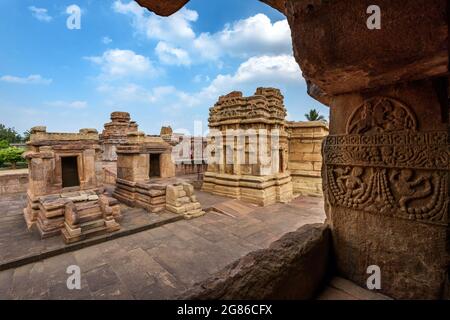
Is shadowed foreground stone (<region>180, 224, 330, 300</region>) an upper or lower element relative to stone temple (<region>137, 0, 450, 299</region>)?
lower

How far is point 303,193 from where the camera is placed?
8.91 m

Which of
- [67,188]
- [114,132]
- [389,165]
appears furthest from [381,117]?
[114,132]

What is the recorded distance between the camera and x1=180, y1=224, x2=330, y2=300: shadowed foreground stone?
1428mm

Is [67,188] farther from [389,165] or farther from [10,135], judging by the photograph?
[10,135]

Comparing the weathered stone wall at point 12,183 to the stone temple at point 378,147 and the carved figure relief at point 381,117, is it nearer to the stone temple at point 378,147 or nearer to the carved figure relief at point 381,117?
the stone temple at point 378,147

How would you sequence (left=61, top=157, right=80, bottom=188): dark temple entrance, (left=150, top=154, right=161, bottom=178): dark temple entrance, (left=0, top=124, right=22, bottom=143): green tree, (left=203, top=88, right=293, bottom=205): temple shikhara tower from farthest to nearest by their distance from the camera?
(left=0, top=124, right=22, bottom=143): green tree, (left=150, top=154, right=161, bottom=178): dark temple entrance, (left=203, top=88, right=293, bottom=205): temple shikhara tower, (left=61, top=157, right=80, bottom=188): dark temple entrance

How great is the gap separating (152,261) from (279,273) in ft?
9.34

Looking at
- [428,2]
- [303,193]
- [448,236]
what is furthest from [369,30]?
[303,193]

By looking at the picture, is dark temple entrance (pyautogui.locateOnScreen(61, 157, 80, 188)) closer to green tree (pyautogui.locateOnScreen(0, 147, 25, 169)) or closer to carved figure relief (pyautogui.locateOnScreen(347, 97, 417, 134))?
carved figure relief (pyautogui.locateOnScreen(347, 97, 417, 134))

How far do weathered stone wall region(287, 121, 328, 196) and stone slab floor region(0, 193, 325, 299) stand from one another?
118 inches

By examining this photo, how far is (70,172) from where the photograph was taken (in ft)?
22.4

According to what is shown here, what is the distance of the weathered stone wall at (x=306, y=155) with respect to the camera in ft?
28.6

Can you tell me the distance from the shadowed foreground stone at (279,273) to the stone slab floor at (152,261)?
5.98 feet

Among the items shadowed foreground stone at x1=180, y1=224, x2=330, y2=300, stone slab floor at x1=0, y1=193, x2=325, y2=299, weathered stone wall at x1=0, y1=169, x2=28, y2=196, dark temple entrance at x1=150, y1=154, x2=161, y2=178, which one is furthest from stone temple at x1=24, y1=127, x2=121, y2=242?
weathered stone wall at x1=0, y1=169, x2=28, y2=196
